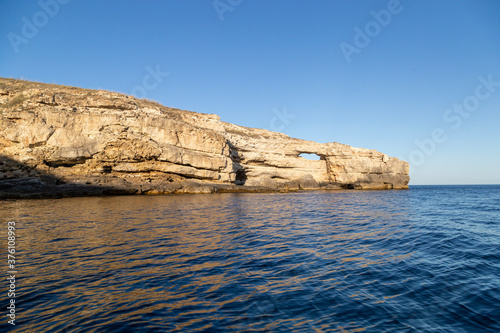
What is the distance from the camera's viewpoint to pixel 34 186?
27.1 m

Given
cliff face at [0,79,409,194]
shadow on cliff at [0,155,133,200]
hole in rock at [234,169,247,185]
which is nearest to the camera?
shadow on cliff at [0,155,133,200]

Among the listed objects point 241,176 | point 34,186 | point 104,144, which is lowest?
point 34,186

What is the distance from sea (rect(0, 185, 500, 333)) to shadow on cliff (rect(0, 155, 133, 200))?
20.8m

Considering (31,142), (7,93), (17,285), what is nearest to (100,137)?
(31,142)

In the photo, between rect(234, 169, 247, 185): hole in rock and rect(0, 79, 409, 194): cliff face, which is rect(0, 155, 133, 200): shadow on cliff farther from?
rect(234, 169, 247, 185): hole in rock

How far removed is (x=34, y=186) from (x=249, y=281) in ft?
102

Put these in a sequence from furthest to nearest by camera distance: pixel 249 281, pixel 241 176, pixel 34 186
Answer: pixel 241 176 → pixel 34 186 → pixel 249 281

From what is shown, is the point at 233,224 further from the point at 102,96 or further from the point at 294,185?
the point at 294,185

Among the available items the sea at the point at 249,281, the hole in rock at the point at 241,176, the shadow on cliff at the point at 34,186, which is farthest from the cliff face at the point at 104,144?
the sea at the point at 249,281

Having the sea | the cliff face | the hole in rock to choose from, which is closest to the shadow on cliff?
the cliff face

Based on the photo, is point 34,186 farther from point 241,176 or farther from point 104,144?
point 241,176

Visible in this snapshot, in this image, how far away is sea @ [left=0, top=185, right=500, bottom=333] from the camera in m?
4.13

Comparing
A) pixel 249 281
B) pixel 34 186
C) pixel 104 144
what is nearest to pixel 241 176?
pixel 104 144

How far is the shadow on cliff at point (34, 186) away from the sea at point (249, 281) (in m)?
20.8
